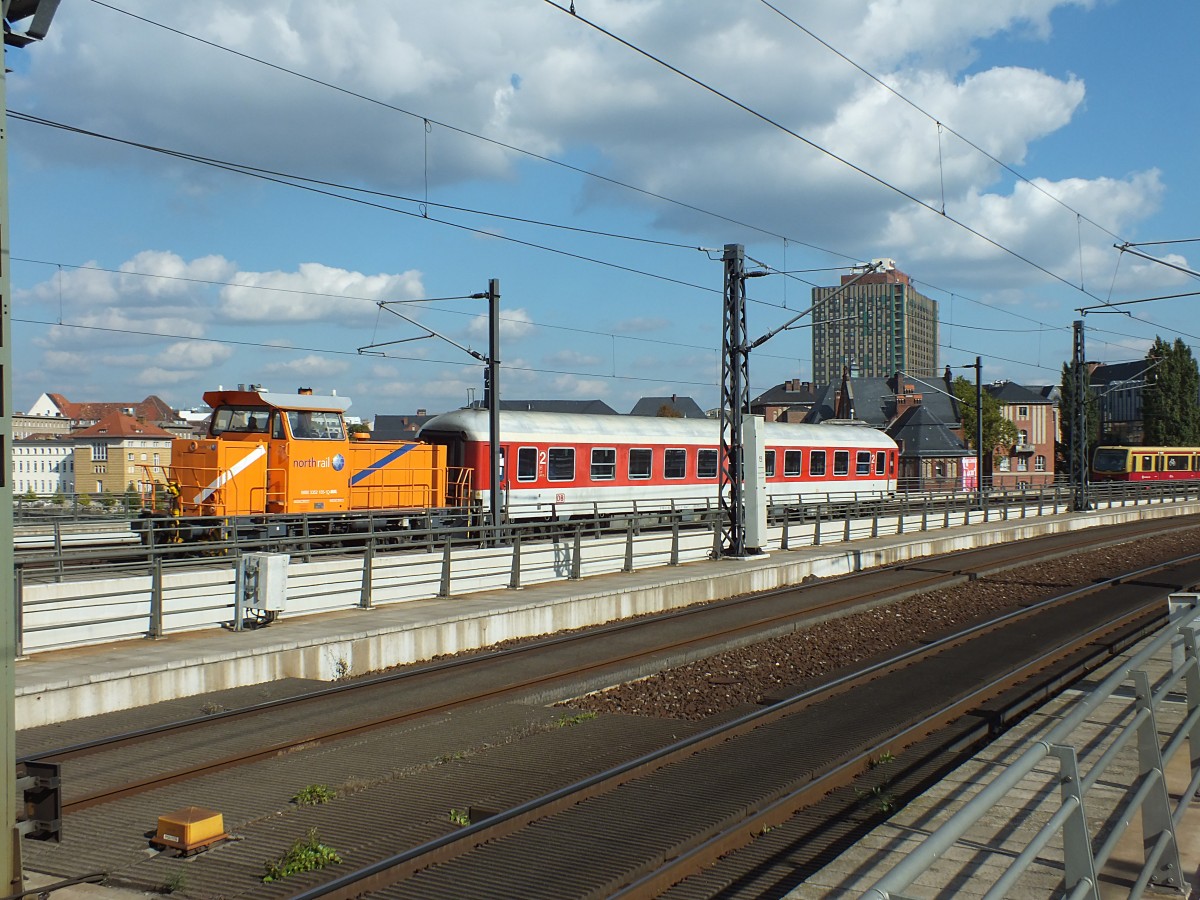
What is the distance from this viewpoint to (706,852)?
23.5 ft

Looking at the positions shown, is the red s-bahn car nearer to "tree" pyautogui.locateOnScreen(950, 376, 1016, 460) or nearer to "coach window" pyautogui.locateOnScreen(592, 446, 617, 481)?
"coach window" pyautogui.locateOnScreen(592, 446, 617, 481)

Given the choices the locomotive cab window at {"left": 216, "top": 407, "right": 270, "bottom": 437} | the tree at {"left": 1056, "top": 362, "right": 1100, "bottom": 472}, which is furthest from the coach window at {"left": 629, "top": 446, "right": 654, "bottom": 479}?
the tree at {"left": 1056, "top": 362, "right": 1100, "bottom": 472}

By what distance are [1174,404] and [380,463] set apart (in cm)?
8949

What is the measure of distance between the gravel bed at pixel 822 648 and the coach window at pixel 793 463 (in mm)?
13427

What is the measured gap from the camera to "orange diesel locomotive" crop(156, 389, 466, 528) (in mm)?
24891

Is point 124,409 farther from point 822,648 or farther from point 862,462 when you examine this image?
point 822,648

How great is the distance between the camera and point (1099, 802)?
280 inches

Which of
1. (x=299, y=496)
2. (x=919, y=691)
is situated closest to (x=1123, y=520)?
(x=299, y=496)

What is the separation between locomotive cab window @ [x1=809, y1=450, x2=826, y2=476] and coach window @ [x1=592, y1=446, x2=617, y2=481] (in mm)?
10860

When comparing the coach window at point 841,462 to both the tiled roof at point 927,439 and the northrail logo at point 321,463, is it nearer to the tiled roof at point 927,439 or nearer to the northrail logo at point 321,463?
the northrail logo at point 321,463

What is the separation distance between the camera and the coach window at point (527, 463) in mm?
32375

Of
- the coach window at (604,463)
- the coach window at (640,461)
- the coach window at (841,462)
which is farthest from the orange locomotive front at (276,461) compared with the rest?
the coach window at (841,462)

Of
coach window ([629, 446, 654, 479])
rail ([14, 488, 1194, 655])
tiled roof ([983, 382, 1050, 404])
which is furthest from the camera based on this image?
tiled roof ([983, 382, 1050, 404])

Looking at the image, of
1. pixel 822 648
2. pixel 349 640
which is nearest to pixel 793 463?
pixel 822 648
